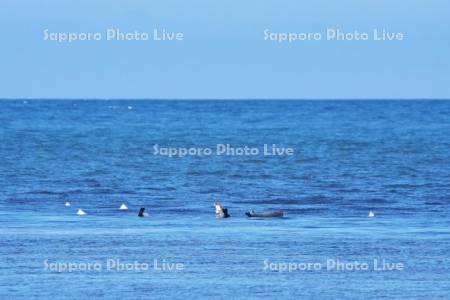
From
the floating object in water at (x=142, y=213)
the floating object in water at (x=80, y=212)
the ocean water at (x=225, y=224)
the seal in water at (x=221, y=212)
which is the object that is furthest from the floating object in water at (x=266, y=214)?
the floating object in water at (x=80, y=212)

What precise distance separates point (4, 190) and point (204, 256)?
22761mm

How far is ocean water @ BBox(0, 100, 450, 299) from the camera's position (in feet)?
102

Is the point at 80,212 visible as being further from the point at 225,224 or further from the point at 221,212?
the point at 225,224

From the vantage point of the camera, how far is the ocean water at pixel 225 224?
3114 cm

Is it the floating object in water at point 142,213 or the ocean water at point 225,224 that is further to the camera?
the floating object in water at point 142,213

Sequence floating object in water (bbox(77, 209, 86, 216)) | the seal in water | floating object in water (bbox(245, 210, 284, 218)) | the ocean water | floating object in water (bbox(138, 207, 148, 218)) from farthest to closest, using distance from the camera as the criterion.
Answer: floating object in water (bbox(77, 209, 86, 216)) → floating object in water (bbox(138, 207, 148, 218)) → floating object in water (bbox(245, 210, 284, 218)) → the seal in water → the ocean water

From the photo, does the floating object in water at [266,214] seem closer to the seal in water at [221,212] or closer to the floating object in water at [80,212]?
the seal in water at [221,212]

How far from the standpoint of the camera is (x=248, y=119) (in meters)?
156

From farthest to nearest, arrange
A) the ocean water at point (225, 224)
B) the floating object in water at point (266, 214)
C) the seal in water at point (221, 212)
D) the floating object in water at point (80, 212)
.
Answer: the floating object in water at point (80, 212) < the floating object in water at point (266, 214) < the seal in water at point (221, 212) < the ocean water at point (225, 224)

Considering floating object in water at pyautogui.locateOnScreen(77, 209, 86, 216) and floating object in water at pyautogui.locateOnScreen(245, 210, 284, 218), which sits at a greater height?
floating object in water at pyautogui.locateOnScreen(77, 209, 86, 216)

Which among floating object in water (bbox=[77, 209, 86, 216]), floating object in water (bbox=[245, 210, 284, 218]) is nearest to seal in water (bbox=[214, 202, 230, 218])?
floating object in water (bbox=[245, 210, 284, 218])

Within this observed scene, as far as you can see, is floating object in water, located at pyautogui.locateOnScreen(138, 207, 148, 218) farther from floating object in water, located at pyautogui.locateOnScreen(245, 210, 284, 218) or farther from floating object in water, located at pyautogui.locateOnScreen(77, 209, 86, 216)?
floating object in water, located at pyautogui.locateOnScreen(245, 210, 284, 218)

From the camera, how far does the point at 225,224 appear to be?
140ft

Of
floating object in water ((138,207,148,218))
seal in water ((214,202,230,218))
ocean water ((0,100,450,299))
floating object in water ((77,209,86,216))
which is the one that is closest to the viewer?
ocean water ((0,100,450,299))
